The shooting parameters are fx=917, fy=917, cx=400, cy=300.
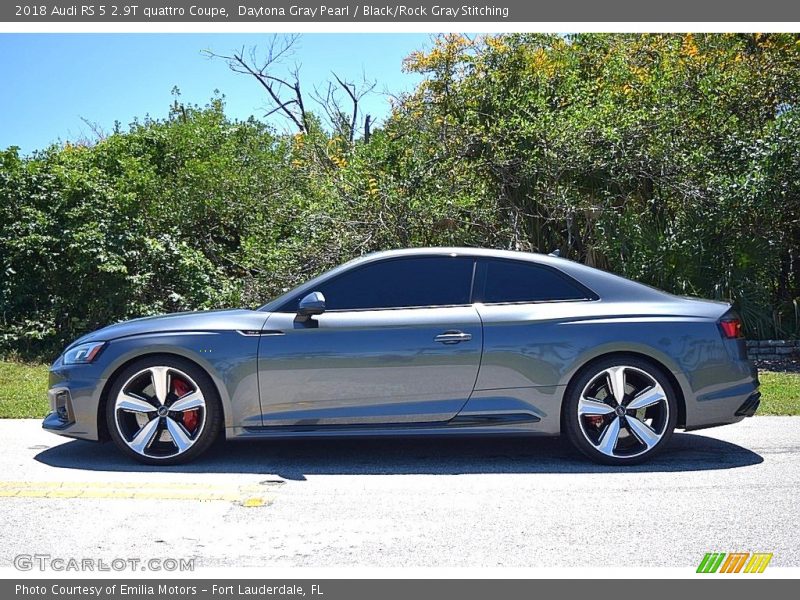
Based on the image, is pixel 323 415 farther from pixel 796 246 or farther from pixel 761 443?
pixel 796 246

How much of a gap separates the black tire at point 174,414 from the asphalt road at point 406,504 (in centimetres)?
10

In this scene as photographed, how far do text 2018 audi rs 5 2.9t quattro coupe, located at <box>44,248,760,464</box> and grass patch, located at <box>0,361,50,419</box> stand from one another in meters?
2.32

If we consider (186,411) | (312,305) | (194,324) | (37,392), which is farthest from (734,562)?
(37,392)

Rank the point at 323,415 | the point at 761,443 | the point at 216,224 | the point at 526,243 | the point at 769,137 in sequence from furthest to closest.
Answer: the point at 216,224 → the point at 526,243 → the point at 769,137 → the point at 761,443 → the point at 323,415

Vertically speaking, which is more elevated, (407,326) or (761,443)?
(407,326)

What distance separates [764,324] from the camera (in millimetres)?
12445

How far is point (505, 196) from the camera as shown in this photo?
1329 cm

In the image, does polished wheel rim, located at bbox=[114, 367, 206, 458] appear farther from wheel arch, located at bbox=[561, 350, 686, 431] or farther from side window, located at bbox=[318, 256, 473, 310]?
wheel arch, located at bbox=[561, 350, 686, 431]

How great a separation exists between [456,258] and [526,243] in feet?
21.3

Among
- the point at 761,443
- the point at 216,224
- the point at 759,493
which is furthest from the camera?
the point at 216,224

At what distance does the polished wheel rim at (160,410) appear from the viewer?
6387 millimetres

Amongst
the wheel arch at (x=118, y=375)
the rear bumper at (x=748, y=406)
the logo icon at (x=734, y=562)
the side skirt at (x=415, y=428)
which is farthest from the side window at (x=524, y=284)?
the logo icon at (x=734, y=562)

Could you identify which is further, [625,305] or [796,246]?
[796,246]

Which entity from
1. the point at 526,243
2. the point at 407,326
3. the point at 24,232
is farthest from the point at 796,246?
the point at 24,232
